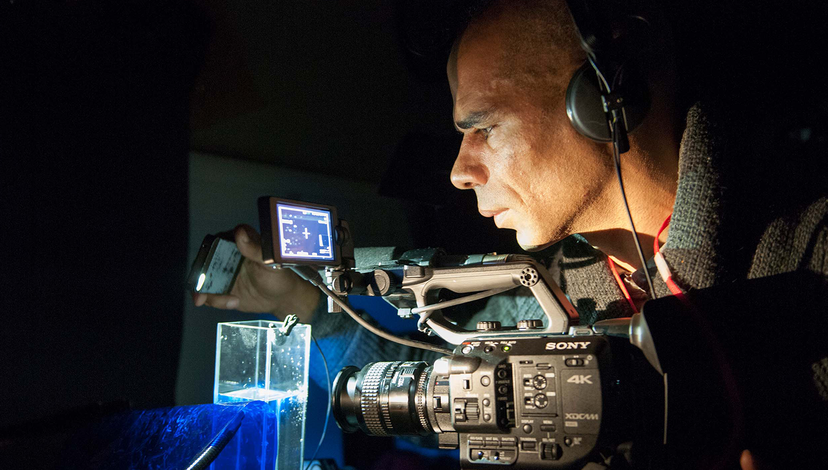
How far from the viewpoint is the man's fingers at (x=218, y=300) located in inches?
40.3

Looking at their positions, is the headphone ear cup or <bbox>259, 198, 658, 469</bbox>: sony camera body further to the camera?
the headphone ear cup

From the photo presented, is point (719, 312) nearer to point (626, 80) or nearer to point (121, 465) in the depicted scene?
point (626, 80)

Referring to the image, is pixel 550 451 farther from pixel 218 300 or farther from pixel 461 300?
pixel 218 300

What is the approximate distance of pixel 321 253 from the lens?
2.92 feet

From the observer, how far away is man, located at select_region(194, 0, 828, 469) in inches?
30.7

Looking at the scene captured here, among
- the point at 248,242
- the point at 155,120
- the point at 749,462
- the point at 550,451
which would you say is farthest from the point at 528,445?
the point at 155,120

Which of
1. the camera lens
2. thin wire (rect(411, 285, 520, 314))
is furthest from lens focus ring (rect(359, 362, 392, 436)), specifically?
thin wire (rect(411, 285, 520, 314))

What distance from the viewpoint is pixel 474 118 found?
2.98ft

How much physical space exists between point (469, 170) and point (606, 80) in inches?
12.2

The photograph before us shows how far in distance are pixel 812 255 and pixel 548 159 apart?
1.34ft

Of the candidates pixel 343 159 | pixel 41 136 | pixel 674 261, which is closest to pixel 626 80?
pixel 674 261

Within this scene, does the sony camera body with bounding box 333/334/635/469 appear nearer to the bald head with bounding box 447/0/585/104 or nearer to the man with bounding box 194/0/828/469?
the man with bounding box 194/0/828/469

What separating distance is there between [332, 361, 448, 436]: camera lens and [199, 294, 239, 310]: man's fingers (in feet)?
1.19

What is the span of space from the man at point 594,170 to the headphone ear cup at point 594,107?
9 centimetres
